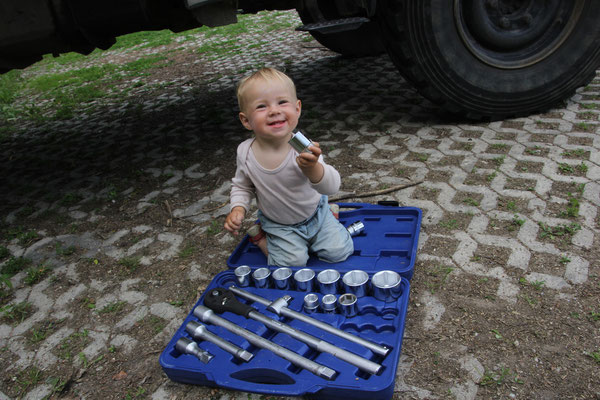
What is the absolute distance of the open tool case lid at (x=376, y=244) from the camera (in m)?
1.91

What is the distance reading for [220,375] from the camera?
1.43 m

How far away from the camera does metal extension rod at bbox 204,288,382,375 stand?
1.37 meters

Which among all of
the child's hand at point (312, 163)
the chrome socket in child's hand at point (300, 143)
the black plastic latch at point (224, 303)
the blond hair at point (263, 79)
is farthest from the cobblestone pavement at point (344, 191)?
the blond hair at point (263, 79)

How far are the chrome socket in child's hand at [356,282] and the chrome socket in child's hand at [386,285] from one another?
0.04 metres

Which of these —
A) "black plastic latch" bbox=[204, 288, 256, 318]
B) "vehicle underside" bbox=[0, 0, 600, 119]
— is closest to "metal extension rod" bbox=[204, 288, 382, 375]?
"black plastic latch" bbox=[204, 288, 256, 318]

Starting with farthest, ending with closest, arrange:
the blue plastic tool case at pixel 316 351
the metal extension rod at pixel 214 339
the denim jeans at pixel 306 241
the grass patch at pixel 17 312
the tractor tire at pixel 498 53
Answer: the tractor tire at pixel 498 53 < the grass patch at pixel 17 312 < the denim jeans at pixel 306 241 < the metal extension rod at pixel 214 339 < the blue plastic tool case at pixel 316 351

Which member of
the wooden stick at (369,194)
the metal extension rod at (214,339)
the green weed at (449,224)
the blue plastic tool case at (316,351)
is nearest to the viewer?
the blue plastic tool case at (316,351)

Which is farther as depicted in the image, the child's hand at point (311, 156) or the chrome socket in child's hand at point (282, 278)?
the chrome socket in child's hand at point (282, 278)

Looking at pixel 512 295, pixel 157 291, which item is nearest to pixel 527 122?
pixel 512 295

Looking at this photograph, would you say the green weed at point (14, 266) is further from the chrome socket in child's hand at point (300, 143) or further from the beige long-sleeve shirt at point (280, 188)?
the chrome socket in child's hand at point (300, 143)

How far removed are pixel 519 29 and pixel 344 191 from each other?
162 centimetres

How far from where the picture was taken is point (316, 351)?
1493mm

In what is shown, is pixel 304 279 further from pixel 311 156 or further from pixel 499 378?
pixel 499 378

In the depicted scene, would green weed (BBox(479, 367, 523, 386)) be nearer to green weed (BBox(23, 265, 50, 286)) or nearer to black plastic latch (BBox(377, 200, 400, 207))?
black plastic latch (BBox(377, 200, 400, 207))
